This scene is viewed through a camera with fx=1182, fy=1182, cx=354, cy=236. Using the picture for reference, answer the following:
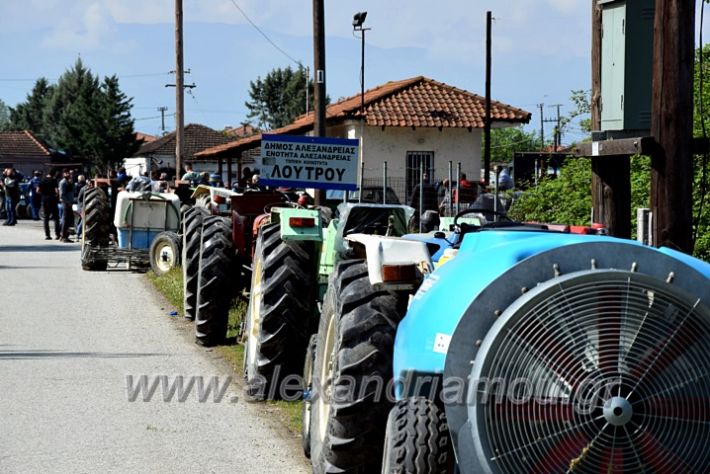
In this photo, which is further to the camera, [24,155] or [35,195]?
[24,155]

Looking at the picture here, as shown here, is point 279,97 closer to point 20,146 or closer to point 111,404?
point 20,146

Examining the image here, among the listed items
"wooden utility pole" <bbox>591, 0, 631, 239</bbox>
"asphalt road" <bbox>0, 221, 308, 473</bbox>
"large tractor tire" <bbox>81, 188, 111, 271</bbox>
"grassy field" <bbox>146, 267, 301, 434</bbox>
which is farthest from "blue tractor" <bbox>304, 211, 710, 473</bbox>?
"large tractor tire" <bbox>81, 188, 111, 271</bbox>

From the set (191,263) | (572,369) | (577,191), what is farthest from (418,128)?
(572,369)

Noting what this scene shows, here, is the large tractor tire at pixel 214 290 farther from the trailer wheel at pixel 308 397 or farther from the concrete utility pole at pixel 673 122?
the concrete utility pole at pixel 673 122

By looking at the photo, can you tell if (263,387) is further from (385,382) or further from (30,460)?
(385,382)

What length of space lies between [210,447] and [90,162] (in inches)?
3473

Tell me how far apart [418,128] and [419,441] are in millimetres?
37598

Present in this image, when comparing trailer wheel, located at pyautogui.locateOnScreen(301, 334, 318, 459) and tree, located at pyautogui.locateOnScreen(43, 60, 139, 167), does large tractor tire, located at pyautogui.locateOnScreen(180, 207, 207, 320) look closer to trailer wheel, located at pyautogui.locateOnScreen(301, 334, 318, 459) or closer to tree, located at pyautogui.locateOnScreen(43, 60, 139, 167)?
trailer wheel, located at pyautogui.locateOnScreen(301, 334, 318, 459)

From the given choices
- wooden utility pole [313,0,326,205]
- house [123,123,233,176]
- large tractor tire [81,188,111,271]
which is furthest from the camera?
house [123,123,233,176]

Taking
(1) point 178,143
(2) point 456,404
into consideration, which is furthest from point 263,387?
(1) point 178,143

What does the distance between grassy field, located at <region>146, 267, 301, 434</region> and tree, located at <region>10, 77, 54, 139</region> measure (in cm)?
12428

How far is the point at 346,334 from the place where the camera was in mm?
5594

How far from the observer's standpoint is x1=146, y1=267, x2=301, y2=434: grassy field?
8375 millimetres

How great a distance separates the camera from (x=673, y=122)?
7941 mm
